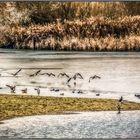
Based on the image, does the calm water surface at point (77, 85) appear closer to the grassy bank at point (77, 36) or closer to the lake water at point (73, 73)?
the lake water at point (73, 73)

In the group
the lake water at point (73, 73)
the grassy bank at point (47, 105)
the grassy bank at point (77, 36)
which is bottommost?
the grassy bank at point (47, 105)

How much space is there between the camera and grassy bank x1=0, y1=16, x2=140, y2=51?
6.38 m

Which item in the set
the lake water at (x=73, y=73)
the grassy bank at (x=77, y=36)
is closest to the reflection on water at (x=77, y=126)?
the lake water at (x=73, y=73)

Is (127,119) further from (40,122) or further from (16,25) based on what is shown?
(16,25)

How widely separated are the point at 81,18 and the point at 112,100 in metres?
0.94

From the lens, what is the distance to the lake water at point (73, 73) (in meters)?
6.15

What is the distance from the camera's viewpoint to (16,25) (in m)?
6.39

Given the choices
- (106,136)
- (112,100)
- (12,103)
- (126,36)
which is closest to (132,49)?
(126,36)

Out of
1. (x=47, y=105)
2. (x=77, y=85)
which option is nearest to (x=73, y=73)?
(x=77, y=85)

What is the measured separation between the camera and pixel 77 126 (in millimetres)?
6027

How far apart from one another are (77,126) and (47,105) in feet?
1.25

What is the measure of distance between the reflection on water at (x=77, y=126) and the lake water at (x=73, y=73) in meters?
0.23

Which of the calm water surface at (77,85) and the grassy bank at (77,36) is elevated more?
the grassy bank at (77,36)

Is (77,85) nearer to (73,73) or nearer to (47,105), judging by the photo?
(73,73)
